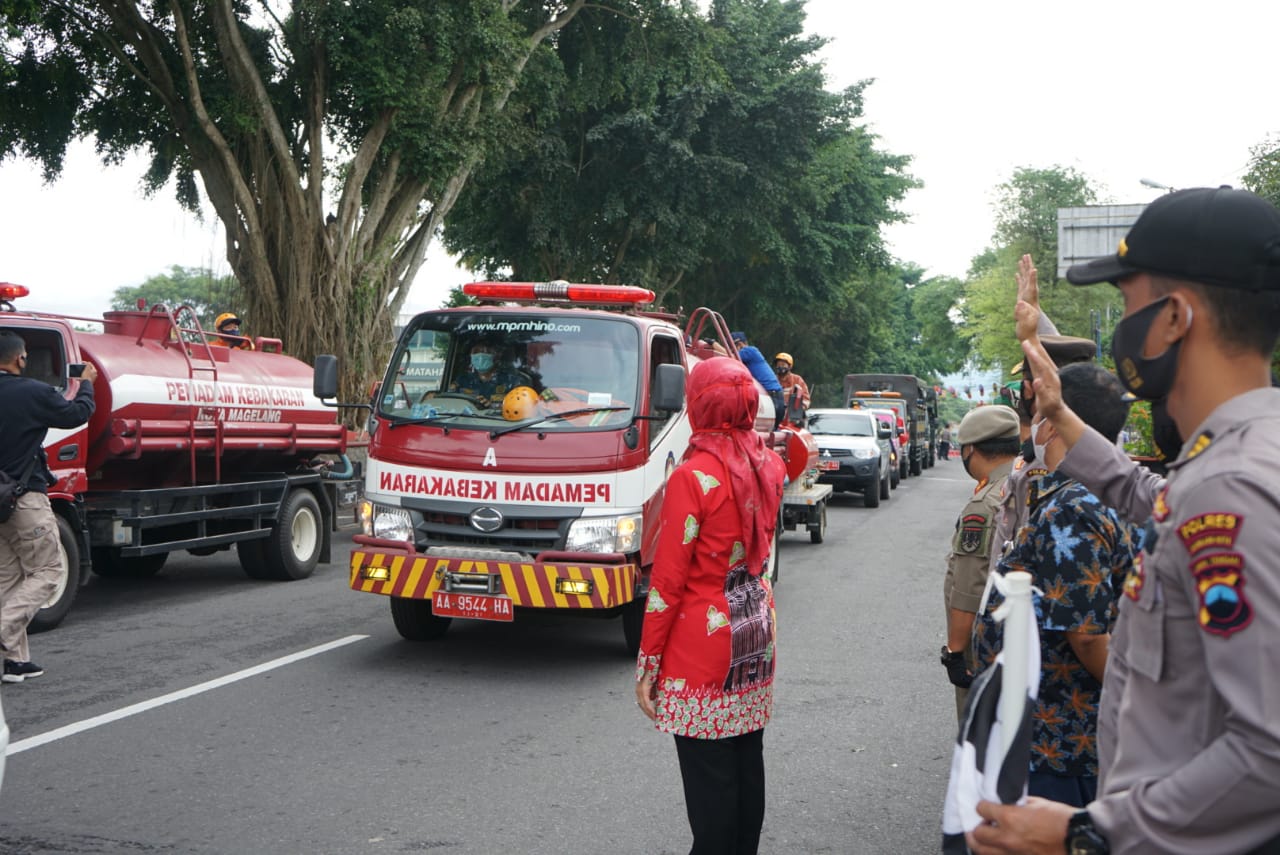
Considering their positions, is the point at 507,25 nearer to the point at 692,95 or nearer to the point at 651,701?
the point at 692,95

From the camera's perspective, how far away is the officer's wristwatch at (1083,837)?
1.74 m

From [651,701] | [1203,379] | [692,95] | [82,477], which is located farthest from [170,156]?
[1203,379]

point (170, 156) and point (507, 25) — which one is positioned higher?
point (507, 25)

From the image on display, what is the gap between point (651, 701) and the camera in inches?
152

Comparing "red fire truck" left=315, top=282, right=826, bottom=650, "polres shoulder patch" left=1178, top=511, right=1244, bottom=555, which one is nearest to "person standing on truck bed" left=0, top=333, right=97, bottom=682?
"red fire truck" left=315, top=282, right=826, bottom=650

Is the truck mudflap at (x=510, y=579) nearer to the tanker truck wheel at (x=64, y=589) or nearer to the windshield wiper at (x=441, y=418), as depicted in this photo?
the windshield wiper at (x=441, y=418)

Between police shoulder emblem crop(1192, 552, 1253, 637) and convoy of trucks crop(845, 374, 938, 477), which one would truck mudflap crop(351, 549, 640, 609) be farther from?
convoy of trucks crop(845, 374, 938, 477)

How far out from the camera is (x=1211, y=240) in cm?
179

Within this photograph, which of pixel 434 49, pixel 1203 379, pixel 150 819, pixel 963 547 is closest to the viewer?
pixel 1203 379

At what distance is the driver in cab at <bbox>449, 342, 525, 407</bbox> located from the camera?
7.97 m

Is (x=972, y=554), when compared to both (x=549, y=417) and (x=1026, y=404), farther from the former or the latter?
(x=549, y=417)

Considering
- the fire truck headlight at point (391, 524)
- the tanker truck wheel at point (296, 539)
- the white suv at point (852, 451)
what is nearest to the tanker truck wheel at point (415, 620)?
the fire truck headlight at point (391, 524)

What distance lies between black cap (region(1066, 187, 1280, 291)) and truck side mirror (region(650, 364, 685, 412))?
545cm

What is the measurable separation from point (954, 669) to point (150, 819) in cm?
319
